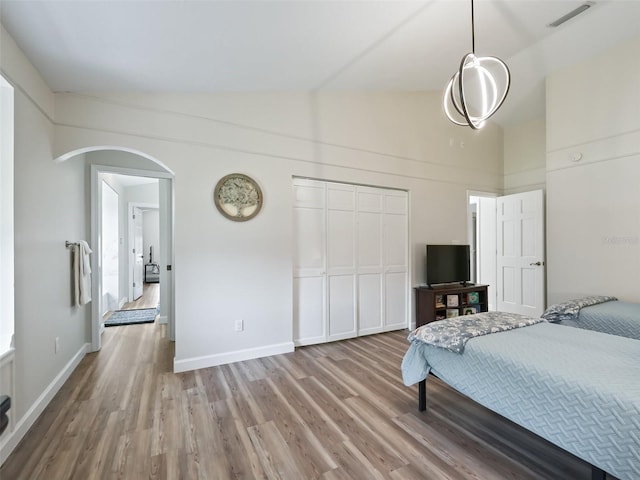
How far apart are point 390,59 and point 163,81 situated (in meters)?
2.25

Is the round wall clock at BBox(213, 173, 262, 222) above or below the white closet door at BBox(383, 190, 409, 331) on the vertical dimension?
above

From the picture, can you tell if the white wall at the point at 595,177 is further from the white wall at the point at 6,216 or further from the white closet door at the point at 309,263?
the white wall at the point at 6,216

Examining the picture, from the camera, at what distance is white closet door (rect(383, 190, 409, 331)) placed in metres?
4.24

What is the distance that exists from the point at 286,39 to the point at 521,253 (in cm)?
455

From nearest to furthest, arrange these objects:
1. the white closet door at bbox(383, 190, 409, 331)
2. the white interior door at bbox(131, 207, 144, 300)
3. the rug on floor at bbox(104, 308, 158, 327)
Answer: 1. the white closet door at bbox(383, 190, 409, 331)
2. the rug on floor at bbox(104, 308, 158, 327)
3. the white interior door at bbox(131, 207, 144, 300)

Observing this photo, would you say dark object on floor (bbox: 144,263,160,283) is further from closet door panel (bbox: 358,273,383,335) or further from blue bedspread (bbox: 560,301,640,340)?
blue bedspread (bbox: 560,301,640,340)

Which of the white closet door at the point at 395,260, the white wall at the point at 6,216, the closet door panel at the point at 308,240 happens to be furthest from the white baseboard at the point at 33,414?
the white closet door at the point at 395,260

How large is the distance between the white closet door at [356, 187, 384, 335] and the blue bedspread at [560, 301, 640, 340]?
2.02m

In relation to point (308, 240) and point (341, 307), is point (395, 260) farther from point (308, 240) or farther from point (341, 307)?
point (308, 240)

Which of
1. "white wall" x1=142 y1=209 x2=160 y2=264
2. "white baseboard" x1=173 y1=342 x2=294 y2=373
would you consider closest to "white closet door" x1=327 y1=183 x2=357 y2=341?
"white baseboard" x1=173 y1=342 x2=294 y2=373

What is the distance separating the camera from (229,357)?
3.14 m

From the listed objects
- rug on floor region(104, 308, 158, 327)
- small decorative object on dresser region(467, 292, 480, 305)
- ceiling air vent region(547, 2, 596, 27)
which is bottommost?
rug on floor region(104, 308, 158, 327)

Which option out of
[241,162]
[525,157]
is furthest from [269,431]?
Answer: [525,157]

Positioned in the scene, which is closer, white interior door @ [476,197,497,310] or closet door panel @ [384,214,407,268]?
closet door panel @ [384,214,407,268]
